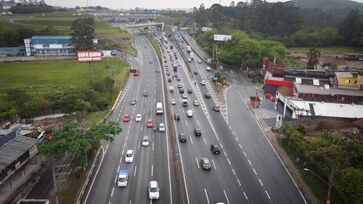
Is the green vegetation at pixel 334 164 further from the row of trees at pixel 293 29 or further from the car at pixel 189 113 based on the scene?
the row of trees at pixel 293 29

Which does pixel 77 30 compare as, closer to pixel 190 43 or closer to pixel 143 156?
pixel 190 43

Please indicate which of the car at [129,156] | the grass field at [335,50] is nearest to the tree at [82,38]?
the car at [129,156]

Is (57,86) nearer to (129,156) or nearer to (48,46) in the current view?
(129,156)

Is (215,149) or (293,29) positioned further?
(293,29)

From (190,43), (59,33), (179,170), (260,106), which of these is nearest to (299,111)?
(260,106)

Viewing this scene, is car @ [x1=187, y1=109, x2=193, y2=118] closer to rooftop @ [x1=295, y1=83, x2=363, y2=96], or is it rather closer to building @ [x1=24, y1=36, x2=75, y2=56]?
rooftop @ [x1=295, y1=83, x2=363, y2=96]

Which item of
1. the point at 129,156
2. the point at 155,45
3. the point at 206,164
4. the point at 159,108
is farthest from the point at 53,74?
the point at 206,164
